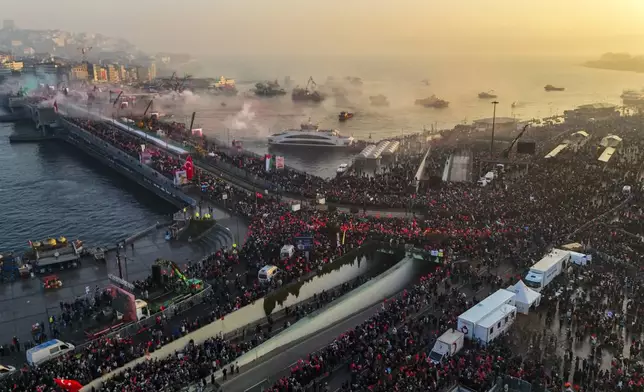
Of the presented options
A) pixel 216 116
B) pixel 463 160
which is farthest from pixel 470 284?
pixel 216 116

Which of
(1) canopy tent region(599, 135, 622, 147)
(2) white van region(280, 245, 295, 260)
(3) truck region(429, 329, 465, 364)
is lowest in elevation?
(3) truck region(429, 329, 465, 364)

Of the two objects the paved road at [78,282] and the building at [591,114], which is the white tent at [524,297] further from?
the building at [591,114]

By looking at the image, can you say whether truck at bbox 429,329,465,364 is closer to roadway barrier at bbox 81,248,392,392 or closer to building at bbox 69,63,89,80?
roadway barrier at bbox 81,248,392,392

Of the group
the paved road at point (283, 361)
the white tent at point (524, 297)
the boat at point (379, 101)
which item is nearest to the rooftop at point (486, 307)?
the white tent at point (524, 297)

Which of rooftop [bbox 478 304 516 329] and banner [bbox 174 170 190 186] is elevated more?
banner [bbox 174 170 190 186]

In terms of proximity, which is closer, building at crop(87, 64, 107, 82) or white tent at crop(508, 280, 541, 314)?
white tent at crop(508, 280, 541, 314)

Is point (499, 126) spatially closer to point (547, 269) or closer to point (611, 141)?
point (611, 141)

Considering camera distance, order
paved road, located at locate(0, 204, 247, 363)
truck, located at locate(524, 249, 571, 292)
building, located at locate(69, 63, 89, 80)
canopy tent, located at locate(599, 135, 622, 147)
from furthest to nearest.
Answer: building, located at locate(69, 63, 89, 80) < canopy tent, located at locate(599, 135, 622, 147) < paved road, located at locate(0, 204, 247, 363) < truck, located at locate(524, 249, 571, 292)

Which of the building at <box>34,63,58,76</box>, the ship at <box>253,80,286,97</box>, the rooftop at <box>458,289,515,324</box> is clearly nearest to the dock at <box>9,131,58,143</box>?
the rooftop at <box>458,289,515,324</box>
